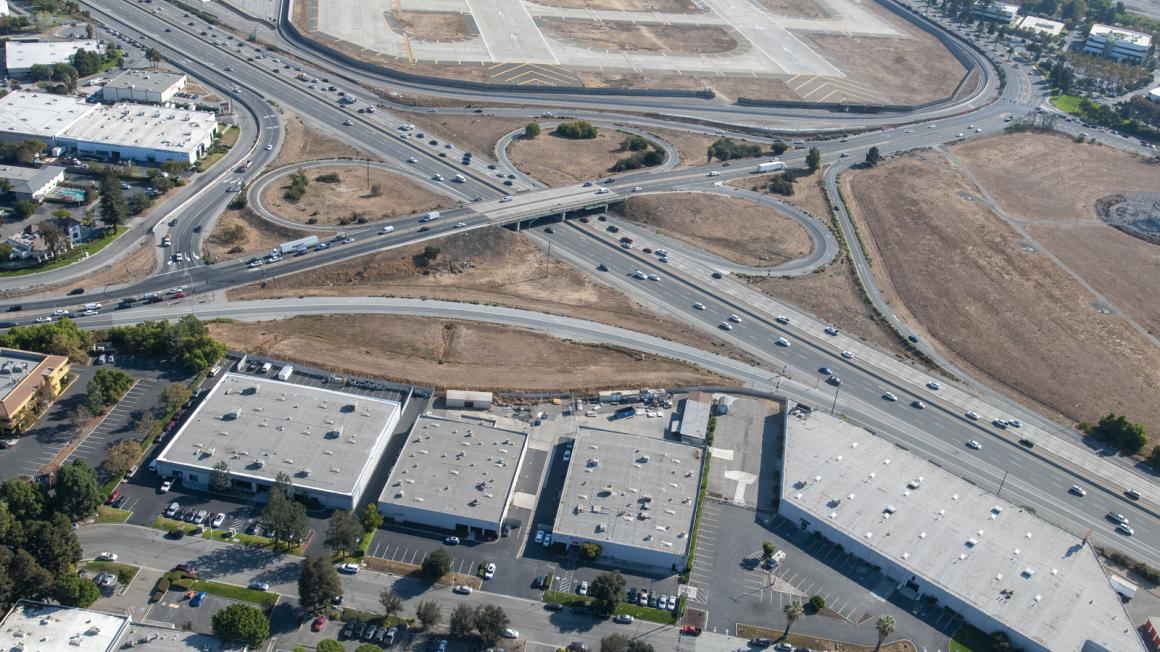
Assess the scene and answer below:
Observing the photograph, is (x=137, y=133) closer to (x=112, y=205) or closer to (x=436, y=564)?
(x=112, y=205)

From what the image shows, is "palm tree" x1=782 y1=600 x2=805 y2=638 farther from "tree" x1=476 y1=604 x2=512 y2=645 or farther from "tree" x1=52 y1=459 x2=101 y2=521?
"tree" x1=52 y1=459 x2=101 y2=521

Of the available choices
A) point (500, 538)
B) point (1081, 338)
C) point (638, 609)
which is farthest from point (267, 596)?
point (1081, 338)

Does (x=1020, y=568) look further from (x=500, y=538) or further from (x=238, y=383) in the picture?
(x=238, y=383)

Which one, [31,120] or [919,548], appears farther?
[31,120]

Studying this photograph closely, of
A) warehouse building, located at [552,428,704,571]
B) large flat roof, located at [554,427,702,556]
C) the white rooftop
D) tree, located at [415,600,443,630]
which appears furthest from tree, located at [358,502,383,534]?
the white rooftop

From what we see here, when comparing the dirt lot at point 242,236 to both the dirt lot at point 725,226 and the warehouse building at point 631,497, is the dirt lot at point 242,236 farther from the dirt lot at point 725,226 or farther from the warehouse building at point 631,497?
the warehouse building at point 631,497

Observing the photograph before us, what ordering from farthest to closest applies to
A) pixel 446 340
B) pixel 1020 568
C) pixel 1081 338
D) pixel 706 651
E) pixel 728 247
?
1. pixel 728 247
2. pixel 1081 338
3. pixel 446 340
4. pixel 1020 568
5. pixel 706 651

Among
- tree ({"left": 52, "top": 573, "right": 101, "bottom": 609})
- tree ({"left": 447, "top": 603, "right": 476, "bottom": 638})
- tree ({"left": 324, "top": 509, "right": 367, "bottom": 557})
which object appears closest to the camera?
tree ({"left": 52, "top": 573, "right": 101, "bottom": 609})
